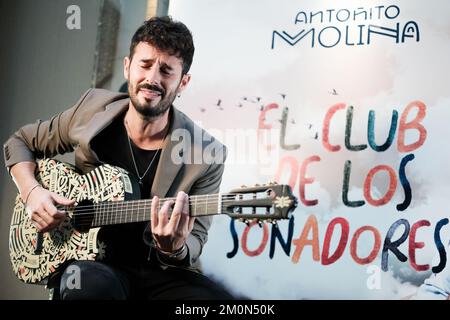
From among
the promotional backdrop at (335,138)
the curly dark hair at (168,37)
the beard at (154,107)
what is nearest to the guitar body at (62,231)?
the beard at (154,107)

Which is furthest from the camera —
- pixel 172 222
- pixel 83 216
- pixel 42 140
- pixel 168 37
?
pixel 42 140

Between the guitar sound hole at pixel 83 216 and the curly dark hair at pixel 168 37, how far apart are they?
57 centimetres

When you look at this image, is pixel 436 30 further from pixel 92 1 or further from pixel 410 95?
pixel 92 1

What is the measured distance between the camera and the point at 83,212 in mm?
2305

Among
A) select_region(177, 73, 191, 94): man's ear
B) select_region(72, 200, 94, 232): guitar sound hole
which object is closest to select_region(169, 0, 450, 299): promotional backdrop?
select_region(177, 73, 191, 94): man's ear

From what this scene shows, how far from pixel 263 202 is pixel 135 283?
61 centimetres

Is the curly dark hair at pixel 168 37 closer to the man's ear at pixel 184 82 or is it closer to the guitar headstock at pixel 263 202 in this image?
the man's ear at pixel 184 82

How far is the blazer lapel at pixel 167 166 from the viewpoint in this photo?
2293 mm

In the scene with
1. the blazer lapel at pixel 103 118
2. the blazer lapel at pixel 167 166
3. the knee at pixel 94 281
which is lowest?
the knee at pixel 94 281

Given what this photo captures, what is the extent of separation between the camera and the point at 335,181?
7.37ft

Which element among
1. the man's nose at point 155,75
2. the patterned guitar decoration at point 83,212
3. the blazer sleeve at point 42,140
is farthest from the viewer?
the blazer sleeve at point 42,140

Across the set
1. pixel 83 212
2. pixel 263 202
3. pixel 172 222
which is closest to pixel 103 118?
pixel 83 212

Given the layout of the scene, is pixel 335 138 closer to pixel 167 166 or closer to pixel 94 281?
pixel 167 166

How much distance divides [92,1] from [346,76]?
104cm
